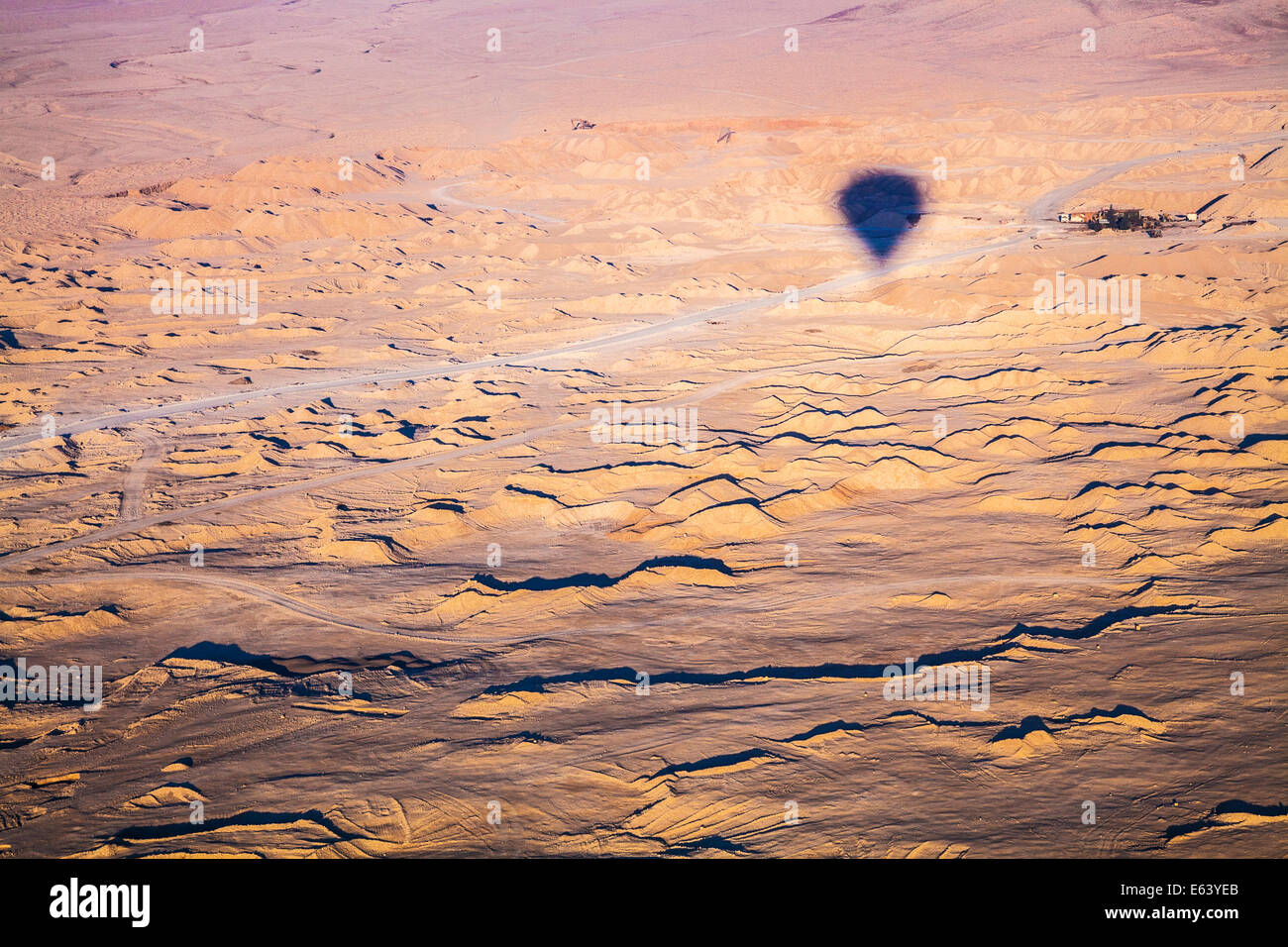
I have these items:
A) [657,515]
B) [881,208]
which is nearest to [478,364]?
[657,515]

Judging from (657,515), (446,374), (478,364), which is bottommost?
(657,515)
